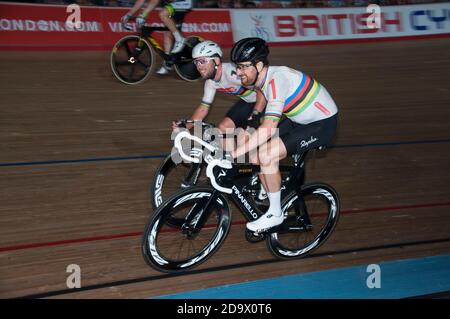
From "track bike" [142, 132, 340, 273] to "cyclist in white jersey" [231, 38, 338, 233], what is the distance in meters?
0.11

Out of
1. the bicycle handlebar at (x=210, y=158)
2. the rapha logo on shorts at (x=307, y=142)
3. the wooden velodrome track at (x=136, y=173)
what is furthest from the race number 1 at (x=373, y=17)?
the bicycle handlebar at (x=210, y=158)

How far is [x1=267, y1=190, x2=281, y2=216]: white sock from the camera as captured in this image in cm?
379

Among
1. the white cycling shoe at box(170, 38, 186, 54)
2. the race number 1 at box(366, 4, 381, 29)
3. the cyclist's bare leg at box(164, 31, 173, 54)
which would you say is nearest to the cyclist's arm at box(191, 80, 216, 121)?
the white cycling shoe at box(170, 38, 186, 54)

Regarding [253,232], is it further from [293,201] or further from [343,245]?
[343,245]

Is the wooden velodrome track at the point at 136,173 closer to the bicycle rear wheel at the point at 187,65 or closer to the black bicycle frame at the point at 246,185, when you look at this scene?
the bicycle rear wheel at the point at 187,65

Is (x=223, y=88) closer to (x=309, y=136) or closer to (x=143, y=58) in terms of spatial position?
(x=309, y=136)

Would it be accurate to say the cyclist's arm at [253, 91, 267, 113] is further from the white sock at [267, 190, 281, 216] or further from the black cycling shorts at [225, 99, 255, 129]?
the white sock at [267, 190, 281, 216]

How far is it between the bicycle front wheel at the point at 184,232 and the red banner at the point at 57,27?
5.70 meters

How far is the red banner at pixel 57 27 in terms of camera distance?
876cm

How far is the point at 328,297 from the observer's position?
12.0 ft

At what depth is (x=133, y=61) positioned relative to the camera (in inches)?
299

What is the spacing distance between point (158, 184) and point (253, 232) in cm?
83

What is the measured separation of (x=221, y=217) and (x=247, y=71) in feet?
2.97
